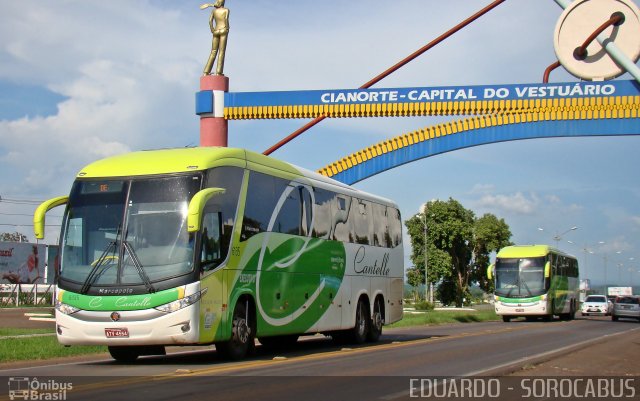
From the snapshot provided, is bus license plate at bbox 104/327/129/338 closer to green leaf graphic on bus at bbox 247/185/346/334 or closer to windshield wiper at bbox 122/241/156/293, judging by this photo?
windshield wiper at bbox 122/241/156/293

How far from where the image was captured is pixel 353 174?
108 ft

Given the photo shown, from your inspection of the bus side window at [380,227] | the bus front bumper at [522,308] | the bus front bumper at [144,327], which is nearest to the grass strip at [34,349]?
the bus front bumper at [144,327]

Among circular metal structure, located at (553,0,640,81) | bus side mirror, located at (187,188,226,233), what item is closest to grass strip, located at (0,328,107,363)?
bus side mirror, located at (187,188,226,233)

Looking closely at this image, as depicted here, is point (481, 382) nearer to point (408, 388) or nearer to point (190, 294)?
point (408, 388)

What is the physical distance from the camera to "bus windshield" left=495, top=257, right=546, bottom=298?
4484 centimetres

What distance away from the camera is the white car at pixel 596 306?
203ft

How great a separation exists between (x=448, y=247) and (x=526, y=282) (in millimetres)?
46241

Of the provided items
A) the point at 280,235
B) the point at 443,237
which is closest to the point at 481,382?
the point at 280,235

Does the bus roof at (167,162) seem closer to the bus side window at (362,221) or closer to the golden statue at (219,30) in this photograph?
the bus side window at (362,221)

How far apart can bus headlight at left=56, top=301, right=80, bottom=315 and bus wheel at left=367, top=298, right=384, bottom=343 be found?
10078 mm

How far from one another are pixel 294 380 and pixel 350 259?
381 inches

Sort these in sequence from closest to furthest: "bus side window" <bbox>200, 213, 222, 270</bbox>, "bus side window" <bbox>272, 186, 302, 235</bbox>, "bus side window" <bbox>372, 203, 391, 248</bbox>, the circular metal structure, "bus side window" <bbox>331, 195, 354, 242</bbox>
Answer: "bus side window" <bbox>200, 213, 222, 270</bbox>
"bus side window" <bbox>272, 186, 302, 235</bbox>
"bus side window" <bbox>331, 195, 354, 242</bbox>
"bus side window" <bbox>372, 203, 391, 248</bbox>
the circular metal structure

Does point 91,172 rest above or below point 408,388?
above

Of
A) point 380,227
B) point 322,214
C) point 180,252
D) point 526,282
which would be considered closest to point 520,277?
point 526,282
